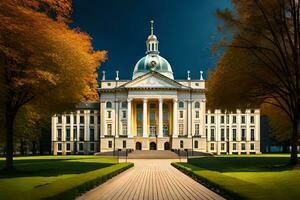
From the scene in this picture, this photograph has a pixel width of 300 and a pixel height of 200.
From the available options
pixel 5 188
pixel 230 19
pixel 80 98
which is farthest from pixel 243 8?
pixel 5 188

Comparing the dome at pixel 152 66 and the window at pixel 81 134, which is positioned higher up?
the dome at pixel 152 66

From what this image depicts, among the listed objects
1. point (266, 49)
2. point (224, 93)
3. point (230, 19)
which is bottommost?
point (224, 93)

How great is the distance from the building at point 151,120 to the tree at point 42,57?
6876 centimetres

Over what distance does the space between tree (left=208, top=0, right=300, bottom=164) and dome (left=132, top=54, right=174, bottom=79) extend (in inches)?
2968

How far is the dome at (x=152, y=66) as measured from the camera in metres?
116

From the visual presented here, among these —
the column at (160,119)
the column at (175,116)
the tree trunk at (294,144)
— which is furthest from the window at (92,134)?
the tree trunk at (294,144)

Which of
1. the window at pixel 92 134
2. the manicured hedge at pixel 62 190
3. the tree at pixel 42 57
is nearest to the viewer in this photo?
the manicured hedge at pixel 62 190

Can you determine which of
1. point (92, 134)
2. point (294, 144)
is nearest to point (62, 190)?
point (294, 144)

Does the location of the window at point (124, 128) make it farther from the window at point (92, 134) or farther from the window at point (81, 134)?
the window at point (81, 134)

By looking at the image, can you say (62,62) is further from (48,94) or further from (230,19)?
(230,19)

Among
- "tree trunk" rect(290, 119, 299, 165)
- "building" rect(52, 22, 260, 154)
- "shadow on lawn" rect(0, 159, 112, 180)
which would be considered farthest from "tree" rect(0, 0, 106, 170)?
"building" rect(52, 22, 260, 154)

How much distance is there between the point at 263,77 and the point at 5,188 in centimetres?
2389

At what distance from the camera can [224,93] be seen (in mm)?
40594

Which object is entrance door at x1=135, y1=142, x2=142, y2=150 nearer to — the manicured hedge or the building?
the building
